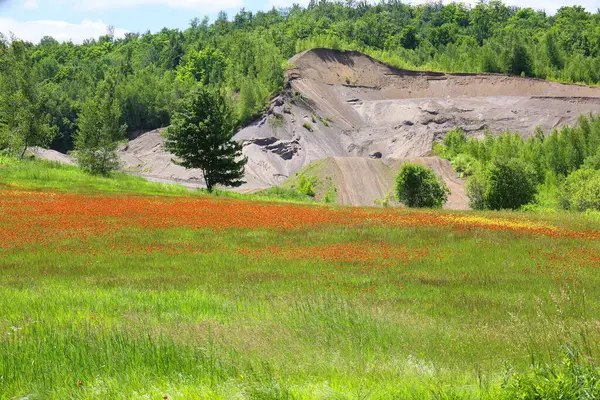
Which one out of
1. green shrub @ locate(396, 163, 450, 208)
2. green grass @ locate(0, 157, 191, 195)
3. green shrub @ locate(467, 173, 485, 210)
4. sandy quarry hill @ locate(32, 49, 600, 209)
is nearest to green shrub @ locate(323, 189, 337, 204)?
sandy quarry hill @ locate(32, 49, 600, 209)

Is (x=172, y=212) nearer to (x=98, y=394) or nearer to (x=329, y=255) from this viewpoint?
(x=329, y=255)

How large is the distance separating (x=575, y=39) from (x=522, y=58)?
180 ft

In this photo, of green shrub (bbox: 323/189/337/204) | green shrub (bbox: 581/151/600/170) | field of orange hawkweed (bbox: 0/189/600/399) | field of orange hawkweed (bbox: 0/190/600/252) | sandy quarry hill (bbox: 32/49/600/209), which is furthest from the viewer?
sandy quarry hill (bbox: 32/49/600/209)

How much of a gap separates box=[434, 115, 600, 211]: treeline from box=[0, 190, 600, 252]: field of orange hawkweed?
32.0 m

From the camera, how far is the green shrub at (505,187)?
205ft

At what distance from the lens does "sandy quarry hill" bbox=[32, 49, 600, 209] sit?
98.6 meters

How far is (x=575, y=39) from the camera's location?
185250 mm

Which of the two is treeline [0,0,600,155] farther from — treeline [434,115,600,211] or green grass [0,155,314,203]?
treeline [434,115,600,211]

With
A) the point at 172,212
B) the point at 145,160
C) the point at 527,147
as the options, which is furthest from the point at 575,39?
the point at 172,212

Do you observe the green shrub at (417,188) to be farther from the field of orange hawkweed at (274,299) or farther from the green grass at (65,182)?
the field of orange hawkweed at (274,299)

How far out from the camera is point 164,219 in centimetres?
2739

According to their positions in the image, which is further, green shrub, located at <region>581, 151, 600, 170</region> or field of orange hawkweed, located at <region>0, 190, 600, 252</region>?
green shrub, located at <region>581, 151, 600, 170</region>

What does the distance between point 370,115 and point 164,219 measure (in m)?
93.4

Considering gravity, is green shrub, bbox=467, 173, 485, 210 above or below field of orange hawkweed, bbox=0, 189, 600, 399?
below
